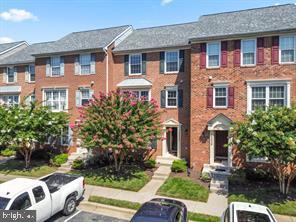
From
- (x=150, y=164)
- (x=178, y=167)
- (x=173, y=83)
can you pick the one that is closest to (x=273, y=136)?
(x=178, y=167)

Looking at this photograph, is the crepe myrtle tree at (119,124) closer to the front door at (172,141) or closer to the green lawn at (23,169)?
the front door at (172,141)

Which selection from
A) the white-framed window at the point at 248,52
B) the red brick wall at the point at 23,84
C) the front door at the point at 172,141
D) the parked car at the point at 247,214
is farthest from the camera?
the red brick wall at the point at 23,84

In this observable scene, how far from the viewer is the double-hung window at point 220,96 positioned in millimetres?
18344

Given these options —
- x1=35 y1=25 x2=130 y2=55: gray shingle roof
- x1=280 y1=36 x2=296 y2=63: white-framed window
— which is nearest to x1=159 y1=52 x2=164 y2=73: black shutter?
x1=35 y1=25 x2=130 y2=55: gray shingle roof

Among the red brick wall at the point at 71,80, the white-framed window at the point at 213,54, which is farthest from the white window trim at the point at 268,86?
the red brick wall at the point at 71,80

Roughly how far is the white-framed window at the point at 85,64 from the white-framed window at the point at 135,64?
3.77 m

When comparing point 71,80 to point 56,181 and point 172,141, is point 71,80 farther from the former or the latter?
point 56,181

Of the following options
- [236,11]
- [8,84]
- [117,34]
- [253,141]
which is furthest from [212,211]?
[8,84]

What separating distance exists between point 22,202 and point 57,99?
1581 cm

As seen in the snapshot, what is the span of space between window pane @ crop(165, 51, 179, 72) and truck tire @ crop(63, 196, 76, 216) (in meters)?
13.0

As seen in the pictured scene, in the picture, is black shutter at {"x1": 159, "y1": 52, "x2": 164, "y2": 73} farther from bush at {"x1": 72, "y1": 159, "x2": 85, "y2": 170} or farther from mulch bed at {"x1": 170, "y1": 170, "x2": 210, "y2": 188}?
bush at {"x1": 72, "y1": 159, "x2": 85, "y2": 170}

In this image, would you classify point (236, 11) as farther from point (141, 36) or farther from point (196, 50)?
point (141, 36)

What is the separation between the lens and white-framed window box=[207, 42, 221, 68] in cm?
1847

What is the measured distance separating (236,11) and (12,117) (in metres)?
19.3
